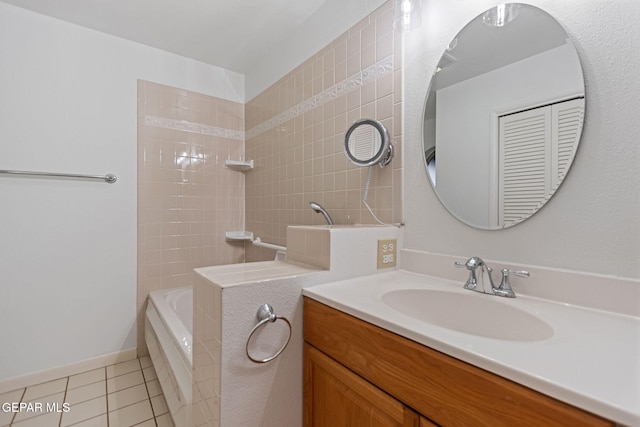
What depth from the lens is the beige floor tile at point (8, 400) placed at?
4.57 ft

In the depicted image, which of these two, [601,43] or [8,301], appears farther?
[8,301]

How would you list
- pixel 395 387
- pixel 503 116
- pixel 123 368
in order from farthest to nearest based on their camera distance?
pixel 123 368
pixel 503 116
pixel 395 387

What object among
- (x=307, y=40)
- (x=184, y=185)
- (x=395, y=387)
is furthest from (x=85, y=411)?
(x=307, y=40)

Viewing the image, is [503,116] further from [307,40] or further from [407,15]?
[307,40]

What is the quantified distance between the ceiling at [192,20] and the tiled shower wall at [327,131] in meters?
0.30

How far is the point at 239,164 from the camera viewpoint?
2326 mm

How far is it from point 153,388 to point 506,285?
1.93 metres

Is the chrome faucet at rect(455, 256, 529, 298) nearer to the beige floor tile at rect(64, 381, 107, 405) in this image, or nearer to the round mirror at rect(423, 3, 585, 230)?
the round mirror at rect(423, 3, 585, 230)

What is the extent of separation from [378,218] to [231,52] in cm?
180

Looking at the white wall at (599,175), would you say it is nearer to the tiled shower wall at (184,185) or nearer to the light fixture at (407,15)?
the light fixture at (407,15)

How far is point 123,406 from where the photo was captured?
4.91ft

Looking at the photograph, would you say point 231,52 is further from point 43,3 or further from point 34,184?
point 34,184

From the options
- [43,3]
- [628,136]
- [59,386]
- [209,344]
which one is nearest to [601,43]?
[628,136]

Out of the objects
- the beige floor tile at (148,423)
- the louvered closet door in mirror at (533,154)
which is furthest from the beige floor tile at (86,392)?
the louvered closet door in mirror at (533,154)
